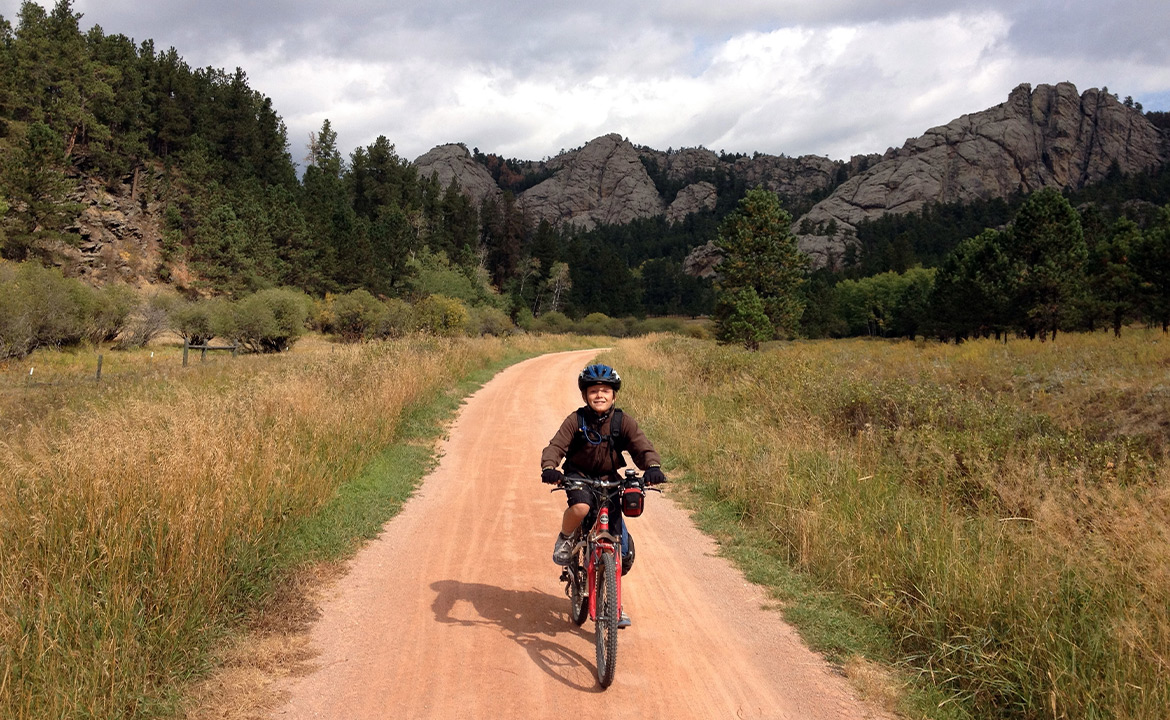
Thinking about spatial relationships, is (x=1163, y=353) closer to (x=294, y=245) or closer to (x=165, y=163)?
(x=294, y=245)

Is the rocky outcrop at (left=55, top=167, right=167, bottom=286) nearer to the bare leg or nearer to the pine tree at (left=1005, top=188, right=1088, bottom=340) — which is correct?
the bare leg

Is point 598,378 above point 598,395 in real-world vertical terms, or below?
above

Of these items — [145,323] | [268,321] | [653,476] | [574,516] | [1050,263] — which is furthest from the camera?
[1050,263]

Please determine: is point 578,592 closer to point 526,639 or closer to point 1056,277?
point 526,639

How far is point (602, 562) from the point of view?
4.31 metres

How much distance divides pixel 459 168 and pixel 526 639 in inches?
7730

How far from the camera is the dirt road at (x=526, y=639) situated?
3803mm

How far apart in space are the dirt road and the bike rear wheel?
15 cm

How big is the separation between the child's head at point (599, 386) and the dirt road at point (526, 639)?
1772 mm

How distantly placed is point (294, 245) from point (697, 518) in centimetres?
5809

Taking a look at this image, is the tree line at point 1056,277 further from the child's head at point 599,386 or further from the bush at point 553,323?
the bush at point 553,323

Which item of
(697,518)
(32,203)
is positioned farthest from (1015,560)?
(32,203)

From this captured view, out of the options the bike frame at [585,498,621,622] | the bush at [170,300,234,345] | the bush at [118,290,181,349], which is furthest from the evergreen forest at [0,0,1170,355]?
the bike frame at [585,498,621,622]

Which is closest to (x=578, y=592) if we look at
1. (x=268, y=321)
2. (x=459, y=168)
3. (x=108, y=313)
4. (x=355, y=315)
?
(x=108, y=313)
